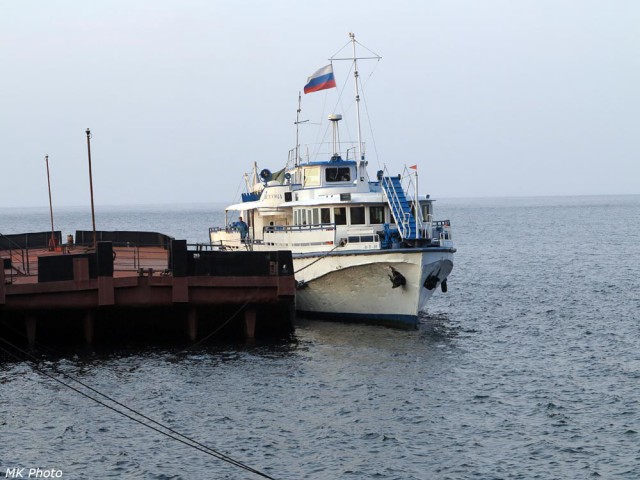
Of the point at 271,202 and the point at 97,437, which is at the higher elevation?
the point at 271,202

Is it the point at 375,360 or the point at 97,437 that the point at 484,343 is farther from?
the point at 97,437

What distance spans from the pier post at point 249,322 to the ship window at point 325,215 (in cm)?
614

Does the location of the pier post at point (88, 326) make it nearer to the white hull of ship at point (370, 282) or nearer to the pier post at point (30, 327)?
the pier post at point (30, 327)

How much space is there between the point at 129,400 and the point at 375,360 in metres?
8.99

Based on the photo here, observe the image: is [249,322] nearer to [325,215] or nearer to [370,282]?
[370,282]

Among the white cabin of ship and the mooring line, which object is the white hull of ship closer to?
the white cabin of ship

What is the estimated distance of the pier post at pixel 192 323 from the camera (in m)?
34.5

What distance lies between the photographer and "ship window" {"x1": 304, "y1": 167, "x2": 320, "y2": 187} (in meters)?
41.9

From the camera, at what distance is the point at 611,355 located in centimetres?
3384

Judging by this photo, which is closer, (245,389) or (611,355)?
(245,389)

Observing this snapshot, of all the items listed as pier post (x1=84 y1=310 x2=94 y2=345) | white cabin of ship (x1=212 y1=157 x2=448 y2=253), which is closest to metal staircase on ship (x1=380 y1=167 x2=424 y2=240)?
white cabin of ship (x1=212 y1=157 x2=448 y2=253)

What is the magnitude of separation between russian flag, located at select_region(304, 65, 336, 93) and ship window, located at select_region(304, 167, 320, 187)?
3902 millimetres

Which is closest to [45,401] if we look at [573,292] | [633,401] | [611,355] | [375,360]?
[375,360]

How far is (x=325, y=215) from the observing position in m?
39.3
